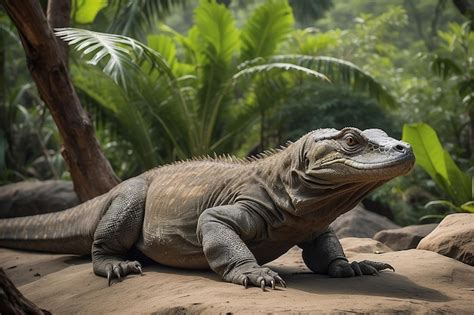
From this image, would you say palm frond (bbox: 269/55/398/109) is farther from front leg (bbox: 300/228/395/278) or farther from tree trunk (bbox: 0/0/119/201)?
front leg (bbox: 300/228/395/278)

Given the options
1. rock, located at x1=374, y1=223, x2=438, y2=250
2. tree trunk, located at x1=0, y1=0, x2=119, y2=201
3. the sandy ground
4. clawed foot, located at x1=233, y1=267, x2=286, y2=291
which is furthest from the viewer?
rock, located at x1=374, y1=223, x2=438, y2=250

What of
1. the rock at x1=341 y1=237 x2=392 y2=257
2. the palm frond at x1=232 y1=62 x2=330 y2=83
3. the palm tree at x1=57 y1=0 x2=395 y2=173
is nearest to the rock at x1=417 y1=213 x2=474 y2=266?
the rock at x1=341 y1=237 x2=392 y2=257

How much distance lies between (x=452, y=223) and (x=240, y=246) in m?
2.77

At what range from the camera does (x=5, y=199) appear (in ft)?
35.3

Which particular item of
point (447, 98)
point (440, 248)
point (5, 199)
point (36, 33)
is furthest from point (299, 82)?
point (440, 248)

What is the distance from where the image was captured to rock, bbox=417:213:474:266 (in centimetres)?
598

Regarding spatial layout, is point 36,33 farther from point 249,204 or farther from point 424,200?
point 424,200

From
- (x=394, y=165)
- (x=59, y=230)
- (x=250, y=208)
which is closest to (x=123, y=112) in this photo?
(x=59, y=230)

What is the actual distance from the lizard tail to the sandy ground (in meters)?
0.35

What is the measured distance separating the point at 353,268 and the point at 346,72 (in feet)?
26.8

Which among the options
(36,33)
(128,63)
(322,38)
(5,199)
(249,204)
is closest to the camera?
(249,204)

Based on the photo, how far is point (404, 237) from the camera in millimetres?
7910

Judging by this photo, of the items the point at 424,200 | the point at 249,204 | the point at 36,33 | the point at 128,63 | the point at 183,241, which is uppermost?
the point at 36,33

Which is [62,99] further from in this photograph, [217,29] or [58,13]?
[217,29]
